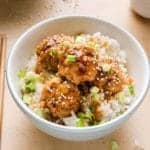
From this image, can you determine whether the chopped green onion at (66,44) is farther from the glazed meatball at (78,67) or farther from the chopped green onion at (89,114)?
the chopped green onion at (89,114)

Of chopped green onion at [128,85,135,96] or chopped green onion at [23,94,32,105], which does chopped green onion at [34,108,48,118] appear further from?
chopped green onion at [128,85,135,96]

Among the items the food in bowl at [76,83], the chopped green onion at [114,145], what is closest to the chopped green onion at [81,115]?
the food in bowl at [76,83]

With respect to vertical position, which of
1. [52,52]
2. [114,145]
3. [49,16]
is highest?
[49,16]

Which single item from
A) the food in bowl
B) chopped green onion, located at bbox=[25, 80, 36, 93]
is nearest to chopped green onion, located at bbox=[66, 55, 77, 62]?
the food in bowl

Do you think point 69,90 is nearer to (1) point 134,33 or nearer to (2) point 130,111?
(2) point 130,111

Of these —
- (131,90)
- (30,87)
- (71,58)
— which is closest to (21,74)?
(30,87)

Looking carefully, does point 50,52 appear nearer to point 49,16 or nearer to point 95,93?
point 95,93
